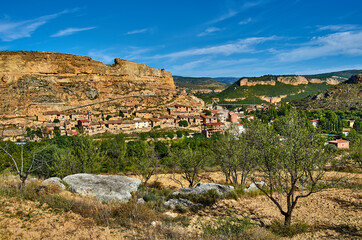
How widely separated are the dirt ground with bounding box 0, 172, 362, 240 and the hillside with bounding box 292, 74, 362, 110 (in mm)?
88844

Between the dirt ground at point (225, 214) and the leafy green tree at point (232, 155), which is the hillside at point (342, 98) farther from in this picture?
the dirt ground at point (225, 214)

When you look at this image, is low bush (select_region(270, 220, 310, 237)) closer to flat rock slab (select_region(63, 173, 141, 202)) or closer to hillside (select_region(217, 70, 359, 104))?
flat rock slab (select_region(63, 173, 141, 202))

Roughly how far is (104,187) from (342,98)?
4395 inches

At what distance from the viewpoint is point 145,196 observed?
1142cm

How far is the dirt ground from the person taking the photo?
264 inches

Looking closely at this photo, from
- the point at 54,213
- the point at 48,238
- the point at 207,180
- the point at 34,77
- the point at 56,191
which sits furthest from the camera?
the point at 34,77

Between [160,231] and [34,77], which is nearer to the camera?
[160,231]

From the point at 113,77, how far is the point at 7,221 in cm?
9122

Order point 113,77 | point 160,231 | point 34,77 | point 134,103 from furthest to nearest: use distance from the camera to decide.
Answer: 1. point 113,77
2. point 134,103
3. point 34,77
4. point 160,231

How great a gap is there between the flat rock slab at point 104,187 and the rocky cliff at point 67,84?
65.1m

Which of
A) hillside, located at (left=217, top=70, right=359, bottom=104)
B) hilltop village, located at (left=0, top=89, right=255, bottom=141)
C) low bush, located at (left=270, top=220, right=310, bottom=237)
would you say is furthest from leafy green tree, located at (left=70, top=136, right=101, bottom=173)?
hillside, located at (left=217, top=70, right=359, bottom=104)

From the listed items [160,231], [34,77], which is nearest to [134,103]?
[34,77]

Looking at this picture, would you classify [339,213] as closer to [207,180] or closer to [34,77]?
[207,180]

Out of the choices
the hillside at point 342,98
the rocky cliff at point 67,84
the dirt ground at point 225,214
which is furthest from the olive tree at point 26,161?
the hillside at point 342,98
